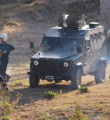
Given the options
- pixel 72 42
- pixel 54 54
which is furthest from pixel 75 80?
pixel 72 42

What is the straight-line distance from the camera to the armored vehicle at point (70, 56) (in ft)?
45.3

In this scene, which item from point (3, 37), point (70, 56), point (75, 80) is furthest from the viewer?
point (70, 56)

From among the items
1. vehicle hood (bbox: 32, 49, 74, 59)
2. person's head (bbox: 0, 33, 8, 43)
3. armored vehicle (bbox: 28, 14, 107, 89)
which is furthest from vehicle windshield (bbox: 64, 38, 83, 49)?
person's head (bbox: 0, 33, 8, 43)

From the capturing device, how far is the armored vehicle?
1382cm

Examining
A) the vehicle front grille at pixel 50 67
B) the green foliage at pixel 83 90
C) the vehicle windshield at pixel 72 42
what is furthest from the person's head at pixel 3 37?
the green foliage at pixel 83 90

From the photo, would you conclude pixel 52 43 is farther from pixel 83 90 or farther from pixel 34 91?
pixel 83 90

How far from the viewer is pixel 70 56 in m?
14.1

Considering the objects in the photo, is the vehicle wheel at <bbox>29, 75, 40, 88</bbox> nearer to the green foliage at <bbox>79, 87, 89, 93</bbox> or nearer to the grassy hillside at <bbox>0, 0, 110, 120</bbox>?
the grassy hillside at <bbox>0, 0, 110, 120</bbox>

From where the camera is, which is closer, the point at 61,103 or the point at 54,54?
the point at 61,103

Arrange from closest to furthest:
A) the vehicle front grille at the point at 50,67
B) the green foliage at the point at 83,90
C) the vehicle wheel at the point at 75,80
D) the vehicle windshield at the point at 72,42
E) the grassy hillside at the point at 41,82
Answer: the grassy hillside at the point at 41,82
the green foliage at the point at 83,90
the vehicle front grille at the point at 50,67
the vehicle wheel at the point at 75,80
the vehicle windshield at the point at 72,42

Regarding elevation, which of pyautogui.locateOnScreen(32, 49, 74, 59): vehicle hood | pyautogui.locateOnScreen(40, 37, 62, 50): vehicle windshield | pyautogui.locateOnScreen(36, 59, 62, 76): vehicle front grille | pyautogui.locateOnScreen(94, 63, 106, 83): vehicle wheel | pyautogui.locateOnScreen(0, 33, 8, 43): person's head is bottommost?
pyautogui.locateOnScreen(94, 63, 106, 83): vehicle wheel

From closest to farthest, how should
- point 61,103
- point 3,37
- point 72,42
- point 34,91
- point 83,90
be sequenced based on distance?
point 61,103 < point 83,90 < point 3,37 < point 34,91 < point 72,42

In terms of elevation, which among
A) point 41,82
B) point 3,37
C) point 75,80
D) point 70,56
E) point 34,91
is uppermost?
point 3,37

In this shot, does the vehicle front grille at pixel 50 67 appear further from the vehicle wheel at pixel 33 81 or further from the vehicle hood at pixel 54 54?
the vehicle wheel at pixel 33 81
